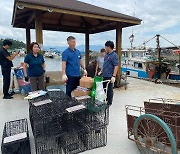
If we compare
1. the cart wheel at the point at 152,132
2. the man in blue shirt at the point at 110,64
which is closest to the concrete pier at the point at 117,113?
the cart wheel at the point at 152,132

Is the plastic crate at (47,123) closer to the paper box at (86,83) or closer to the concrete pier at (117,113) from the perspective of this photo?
the concrete pier at (117,113)

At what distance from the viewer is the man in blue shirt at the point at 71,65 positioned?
3.02m

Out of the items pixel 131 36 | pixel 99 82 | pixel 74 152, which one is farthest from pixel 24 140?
pixel 131 36

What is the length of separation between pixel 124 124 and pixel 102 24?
4.56 metres

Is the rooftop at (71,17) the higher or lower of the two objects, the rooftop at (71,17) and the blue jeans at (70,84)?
the higher

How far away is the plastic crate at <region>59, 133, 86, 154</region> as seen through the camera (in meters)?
2.11

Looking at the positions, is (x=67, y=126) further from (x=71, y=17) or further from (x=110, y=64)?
(x=71, y=17)

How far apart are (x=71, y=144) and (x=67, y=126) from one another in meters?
0.24

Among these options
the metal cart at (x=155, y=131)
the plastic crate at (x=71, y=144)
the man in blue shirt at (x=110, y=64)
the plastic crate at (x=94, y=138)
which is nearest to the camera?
the metal cart at (x=155, y=131)

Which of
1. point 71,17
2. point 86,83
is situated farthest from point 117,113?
point 71,17

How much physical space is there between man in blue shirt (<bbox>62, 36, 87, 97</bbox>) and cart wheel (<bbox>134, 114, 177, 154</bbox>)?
1.52 m

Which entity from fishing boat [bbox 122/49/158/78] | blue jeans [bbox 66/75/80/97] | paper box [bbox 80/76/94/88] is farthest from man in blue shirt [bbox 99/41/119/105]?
fishing boat [bbox 122/49/158/78]

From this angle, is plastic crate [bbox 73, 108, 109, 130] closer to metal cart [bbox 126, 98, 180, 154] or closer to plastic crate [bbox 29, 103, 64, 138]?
plastic crate [bbox 29, 103, 64, 138]

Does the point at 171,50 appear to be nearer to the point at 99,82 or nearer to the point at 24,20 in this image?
the point at 24,20
